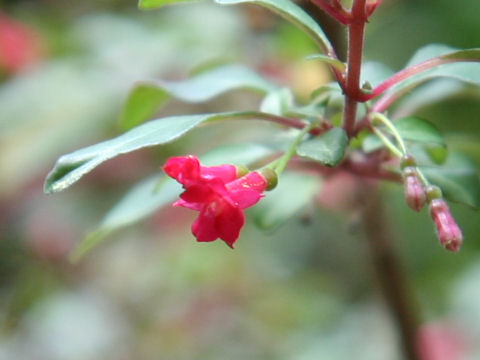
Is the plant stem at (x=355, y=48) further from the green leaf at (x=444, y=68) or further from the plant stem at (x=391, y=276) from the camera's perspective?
the plant stem at (x=391, y=276)

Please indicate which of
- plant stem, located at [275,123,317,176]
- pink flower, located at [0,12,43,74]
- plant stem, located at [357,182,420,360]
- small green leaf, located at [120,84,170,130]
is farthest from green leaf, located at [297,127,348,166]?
pink flower, located at [0,12,43,74]

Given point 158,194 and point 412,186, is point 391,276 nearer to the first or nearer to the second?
point 158,194

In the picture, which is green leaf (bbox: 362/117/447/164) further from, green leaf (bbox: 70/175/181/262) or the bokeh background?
the bokeh background

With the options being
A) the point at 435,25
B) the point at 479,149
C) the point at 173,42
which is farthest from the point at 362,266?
the point at 479,149

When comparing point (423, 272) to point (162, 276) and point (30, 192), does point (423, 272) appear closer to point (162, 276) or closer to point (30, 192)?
point (162, 276)

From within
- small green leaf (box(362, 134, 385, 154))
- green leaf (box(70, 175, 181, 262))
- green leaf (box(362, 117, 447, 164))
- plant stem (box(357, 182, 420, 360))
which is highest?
green leaf (box(362, 117, 447, 164))

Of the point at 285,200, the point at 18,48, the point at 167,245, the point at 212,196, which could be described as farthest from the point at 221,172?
the point at 18,48

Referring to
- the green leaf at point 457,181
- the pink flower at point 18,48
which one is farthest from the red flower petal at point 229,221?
the pink flower at point 18,48
